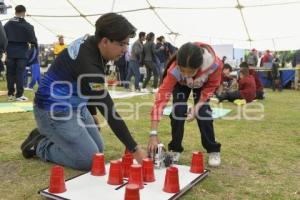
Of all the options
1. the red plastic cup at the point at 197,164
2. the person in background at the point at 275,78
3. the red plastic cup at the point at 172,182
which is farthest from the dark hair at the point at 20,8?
the person in background at the point at 275,78

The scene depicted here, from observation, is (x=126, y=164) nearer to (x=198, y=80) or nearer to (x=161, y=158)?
(x=161, y=158)

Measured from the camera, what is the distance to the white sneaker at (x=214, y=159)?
348cm

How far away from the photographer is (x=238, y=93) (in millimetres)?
9055

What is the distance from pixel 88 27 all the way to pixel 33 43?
9779mm

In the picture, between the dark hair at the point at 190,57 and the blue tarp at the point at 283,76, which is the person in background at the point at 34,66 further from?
the blue tarp at the point at 283,76

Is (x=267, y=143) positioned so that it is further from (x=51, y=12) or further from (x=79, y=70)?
(x=51, y=12)

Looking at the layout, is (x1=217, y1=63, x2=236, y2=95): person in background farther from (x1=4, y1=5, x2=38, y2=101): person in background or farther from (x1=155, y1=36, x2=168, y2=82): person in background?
(x1=4, y1=5, x2=38, y2=101): person in background

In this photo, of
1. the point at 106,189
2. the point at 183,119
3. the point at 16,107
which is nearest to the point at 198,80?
the point at 183,119

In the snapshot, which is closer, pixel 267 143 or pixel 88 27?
pixel 267 143

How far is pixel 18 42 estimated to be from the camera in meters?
7.84

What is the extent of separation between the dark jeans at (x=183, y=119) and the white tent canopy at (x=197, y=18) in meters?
10.0

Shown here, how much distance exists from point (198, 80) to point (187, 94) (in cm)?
27

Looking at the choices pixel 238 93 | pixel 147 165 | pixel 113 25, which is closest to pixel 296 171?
pixel 147 165

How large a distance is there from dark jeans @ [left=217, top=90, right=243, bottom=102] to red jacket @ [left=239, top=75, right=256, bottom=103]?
0.09 metres
